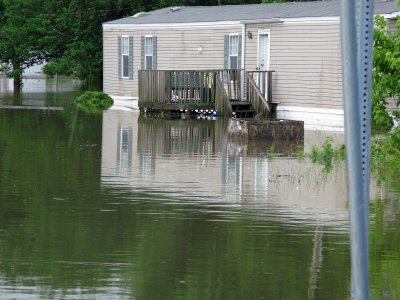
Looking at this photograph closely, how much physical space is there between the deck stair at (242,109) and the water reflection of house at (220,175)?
5551 millimetres

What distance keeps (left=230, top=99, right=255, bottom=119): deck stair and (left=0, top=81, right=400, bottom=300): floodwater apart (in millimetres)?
8887

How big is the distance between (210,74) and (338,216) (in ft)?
67.6

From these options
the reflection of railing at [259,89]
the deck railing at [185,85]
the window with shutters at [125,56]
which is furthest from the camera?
the window with shutters at [125,56]

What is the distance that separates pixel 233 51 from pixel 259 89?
116 inches

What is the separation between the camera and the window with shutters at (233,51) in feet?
118

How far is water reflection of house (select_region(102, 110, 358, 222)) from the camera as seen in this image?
1535 centimetres

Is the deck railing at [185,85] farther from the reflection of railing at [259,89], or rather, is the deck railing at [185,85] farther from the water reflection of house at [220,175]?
the water reflection of house at [220,175]

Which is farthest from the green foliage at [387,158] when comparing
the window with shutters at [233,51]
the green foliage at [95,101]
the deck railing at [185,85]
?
the green foliage at [95,101]

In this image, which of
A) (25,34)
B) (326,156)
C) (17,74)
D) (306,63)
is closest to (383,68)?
(326,156)

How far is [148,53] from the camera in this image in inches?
1592

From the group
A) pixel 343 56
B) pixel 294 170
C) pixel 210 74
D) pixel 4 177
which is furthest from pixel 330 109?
pixel 343 56

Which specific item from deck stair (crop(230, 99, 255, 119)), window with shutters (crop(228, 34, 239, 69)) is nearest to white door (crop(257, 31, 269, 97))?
deck stair (crop(230, 99, 255, 119))

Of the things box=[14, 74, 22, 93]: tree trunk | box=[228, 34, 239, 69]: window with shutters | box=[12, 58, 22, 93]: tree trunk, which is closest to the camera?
box=[228, 34, 239, 69]: window with shutters

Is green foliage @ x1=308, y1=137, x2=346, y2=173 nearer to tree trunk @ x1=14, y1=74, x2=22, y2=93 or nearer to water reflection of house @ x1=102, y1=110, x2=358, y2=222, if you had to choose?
water reflection of house @ x1=102, y1=110, x2=358, y2=222
